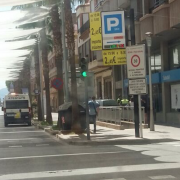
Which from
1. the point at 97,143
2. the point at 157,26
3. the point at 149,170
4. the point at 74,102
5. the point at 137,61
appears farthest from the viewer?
the point at 157,26

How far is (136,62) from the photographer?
1717cm

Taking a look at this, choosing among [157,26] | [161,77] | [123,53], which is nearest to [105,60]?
[123,53]

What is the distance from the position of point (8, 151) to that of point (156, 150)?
5.07 metres

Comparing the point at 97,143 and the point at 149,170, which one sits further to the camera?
the point at 97,143

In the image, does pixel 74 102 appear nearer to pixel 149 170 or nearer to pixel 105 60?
pixel 105 60

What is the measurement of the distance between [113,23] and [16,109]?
16.4m

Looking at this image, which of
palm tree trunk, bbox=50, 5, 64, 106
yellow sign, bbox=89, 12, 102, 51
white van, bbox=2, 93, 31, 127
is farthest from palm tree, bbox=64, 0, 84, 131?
white van, bbox=2, 93, 31, 127

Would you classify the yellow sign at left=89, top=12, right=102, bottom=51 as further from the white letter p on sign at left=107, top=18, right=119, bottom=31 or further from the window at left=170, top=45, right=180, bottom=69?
the window at left=170, top=45, right=180, bottom=69

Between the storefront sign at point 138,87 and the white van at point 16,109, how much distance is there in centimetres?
1788

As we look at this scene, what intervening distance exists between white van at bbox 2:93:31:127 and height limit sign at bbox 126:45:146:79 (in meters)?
17.9

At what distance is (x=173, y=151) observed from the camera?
13070 millimetres

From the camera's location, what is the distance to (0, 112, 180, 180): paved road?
9.27m

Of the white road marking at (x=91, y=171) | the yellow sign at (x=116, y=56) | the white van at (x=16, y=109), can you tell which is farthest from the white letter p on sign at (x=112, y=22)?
the white van at (x=16, y=109)

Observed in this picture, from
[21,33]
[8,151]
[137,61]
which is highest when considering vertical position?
[21,33]
